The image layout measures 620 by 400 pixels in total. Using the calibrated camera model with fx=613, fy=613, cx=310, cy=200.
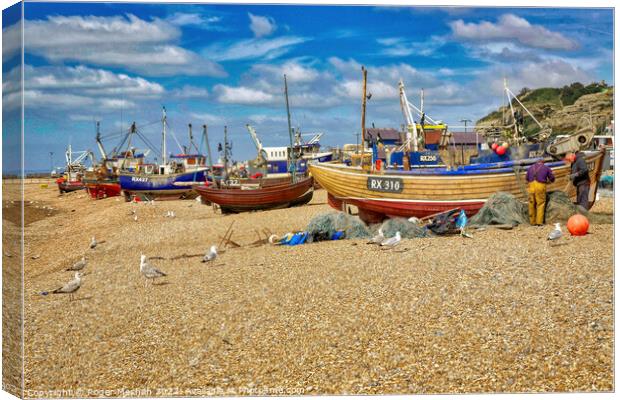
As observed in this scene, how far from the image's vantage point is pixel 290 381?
557 cm

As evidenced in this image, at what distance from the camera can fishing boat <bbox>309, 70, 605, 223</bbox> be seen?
13.2m

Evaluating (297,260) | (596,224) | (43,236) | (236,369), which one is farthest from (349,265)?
(43,236)

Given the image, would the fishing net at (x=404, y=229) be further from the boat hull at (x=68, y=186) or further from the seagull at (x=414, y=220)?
the boat hull at (x=68, y=186)

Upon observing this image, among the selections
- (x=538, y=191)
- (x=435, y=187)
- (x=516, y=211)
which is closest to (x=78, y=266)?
(x=435, y=187)

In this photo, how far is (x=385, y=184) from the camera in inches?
576

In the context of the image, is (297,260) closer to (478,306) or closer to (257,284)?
(257,284)

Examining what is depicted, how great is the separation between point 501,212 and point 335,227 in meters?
3.34

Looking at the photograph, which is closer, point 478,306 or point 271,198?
point 478,306

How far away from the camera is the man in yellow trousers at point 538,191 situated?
39.1 feet

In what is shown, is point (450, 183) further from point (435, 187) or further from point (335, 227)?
point (335, 227)

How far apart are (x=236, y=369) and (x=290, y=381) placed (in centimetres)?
55

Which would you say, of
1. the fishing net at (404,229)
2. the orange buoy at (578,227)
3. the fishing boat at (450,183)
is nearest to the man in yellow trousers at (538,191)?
the fishing boat at (450,183)

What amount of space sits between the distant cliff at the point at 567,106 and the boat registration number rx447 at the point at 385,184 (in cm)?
288

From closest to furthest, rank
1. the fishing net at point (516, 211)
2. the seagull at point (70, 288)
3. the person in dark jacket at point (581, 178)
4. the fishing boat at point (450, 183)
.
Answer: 1. the seagull at point (70, 288)
2. the fishing net at point (516, 211)
3. the person in dark jacket at point (581, 178)
4. the fishing boat at point (450, 183)
